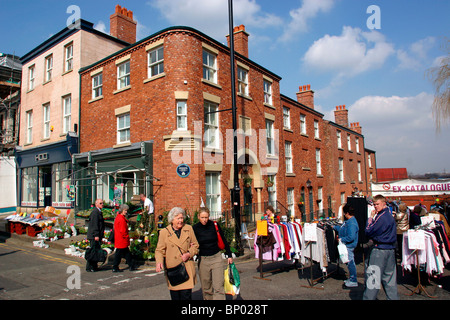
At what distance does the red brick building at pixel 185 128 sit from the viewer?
13.2 m

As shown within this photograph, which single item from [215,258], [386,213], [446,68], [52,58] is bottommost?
[215,258]

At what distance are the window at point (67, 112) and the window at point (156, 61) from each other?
24.0 ft

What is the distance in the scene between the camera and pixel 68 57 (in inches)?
752

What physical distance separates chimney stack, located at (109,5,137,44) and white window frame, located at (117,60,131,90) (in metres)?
5.04

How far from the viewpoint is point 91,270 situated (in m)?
8.87

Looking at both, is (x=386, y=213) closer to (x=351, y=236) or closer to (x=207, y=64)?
(x=351, y=236)

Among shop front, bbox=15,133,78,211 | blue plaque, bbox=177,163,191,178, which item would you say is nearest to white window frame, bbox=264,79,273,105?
blue plaque, bbox=177,163,191,178

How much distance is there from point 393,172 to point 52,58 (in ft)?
144

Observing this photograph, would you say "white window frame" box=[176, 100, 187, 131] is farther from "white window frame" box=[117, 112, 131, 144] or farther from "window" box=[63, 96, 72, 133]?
"window" box=[63, 96, 72, 133]

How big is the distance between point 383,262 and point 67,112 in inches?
748

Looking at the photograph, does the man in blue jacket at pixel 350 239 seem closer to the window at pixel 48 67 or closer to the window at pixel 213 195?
the window at pixel 213 195

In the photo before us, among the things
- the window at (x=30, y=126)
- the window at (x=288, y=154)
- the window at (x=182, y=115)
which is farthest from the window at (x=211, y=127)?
the window at (x=30, y=126)
